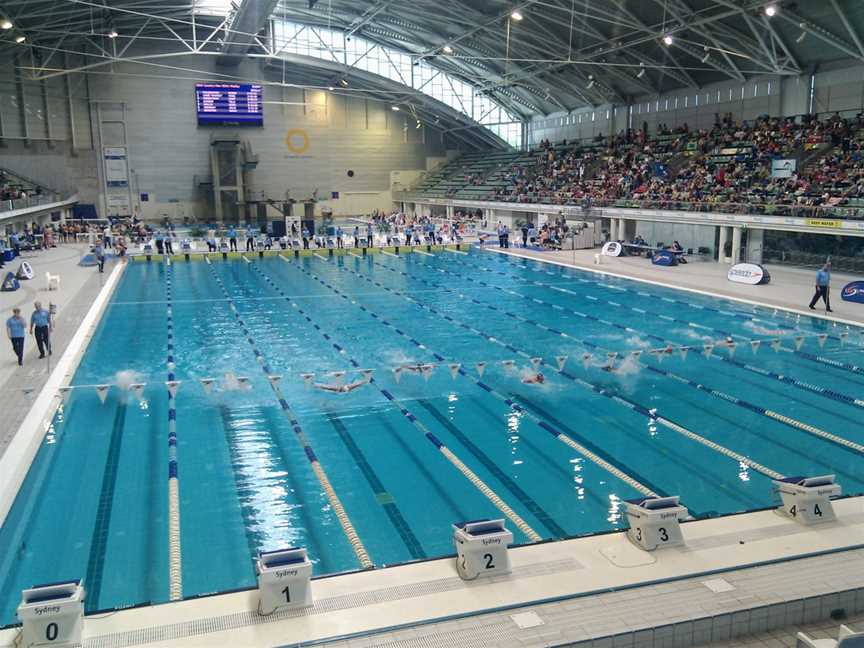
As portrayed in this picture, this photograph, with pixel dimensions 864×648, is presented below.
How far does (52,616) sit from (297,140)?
44.5m

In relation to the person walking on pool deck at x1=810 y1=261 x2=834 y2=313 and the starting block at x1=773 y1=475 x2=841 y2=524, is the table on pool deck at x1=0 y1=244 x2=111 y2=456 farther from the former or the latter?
the person walking on pool deck at x1=810 y1=261 x2=834 y2=313

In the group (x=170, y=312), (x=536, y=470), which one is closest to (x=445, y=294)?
(x=170, y=312)

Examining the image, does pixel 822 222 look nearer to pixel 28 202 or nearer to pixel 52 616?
pixel 52 616

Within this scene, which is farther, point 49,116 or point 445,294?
point 49,116

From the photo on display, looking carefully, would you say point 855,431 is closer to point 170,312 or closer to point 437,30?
point 170,312

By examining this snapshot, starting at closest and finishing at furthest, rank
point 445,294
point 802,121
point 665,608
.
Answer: point 665,608 → point 445,294 → point 802,121

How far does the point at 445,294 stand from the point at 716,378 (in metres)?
8.79

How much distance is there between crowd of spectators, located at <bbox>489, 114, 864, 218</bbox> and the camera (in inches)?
862

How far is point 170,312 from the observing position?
15844 millimetres

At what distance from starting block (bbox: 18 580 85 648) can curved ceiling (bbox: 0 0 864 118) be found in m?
23.1

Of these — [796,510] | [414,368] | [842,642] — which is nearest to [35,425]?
[414,368]

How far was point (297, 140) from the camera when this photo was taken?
1795 inches

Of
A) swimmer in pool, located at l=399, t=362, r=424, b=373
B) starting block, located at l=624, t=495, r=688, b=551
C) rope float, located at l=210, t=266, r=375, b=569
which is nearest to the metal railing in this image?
rope float, located at l=210, t=266, r=375, b=569

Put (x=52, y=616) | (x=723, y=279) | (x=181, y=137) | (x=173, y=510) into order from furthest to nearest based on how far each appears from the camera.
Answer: (x=181, y=137) < (x=723, y=279) < (x=173, y=510) < (x=52, y=616)
